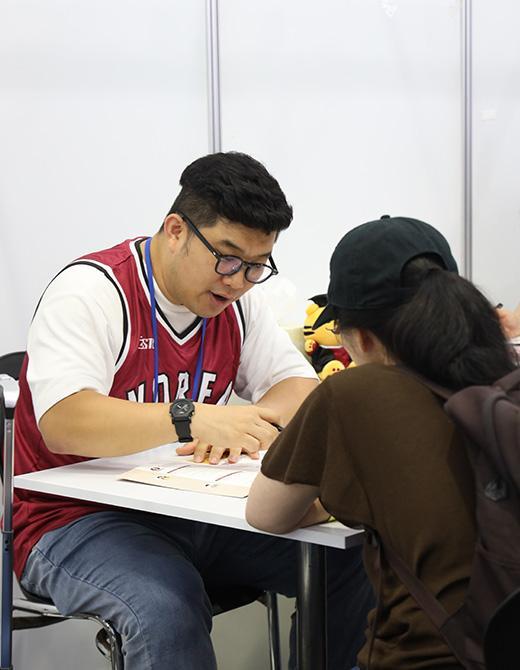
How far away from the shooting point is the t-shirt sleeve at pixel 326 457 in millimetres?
1118

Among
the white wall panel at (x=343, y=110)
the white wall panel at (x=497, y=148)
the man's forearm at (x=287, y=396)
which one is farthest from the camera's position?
→ the white wall panel at (x=497, y=148)

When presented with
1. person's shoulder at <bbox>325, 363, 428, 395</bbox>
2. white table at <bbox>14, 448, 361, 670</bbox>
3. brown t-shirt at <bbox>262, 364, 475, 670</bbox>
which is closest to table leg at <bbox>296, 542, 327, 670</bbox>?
white table at <bbox>14, 448, 361, 670</bbox>

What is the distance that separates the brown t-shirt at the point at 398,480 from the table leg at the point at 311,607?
27 centimetres

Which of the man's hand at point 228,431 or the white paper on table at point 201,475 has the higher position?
the man's hand at point 228,431

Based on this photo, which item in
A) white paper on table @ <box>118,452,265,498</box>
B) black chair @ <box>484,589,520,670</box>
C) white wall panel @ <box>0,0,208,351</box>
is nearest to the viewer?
black chair @ <box>484,589,520,670</box>

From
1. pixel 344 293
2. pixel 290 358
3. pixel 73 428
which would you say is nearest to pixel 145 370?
pixel 73 428

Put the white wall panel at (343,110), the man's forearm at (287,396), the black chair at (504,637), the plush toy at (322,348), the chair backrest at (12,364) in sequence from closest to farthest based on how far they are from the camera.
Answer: the black chair at (504,637) < the man's forearm at (287,396) < the chair backrest at (12,364) < the plush toy at (322,348) < the white wall panel at (343,110)

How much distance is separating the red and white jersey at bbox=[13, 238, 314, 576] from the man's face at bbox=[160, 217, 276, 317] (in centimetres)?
5

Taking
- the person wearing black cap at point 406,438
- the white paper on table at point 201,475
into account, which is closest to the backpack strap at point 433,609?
the person wearing black cap at point 406,438

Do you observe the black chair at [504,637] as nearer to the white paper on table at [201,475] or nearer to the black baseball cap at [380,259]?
the black baseball cap at [380,259]

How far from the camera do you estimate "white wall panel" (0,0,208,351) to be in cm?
255

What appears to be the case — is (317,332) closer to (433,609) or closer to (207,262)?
(207,262)

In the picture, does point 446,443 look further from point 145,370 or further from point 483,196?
point 483,196

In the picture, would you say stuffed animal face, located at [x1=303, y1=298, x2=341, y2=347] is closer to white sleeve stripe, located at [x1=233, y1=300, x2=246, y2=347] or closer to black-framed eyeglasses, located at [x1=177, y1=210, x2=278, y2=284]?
white sleeve stripe, located at [x1=233, y1=300, x2=246, y2=347]
